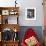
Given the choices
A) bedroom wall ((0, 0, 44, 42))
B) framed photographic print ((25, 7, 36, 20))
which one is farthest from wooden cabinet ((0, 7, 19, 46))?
framed photographic print ((25, 7, 36, 20))

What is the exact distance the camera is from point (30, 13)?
5609 millimetres

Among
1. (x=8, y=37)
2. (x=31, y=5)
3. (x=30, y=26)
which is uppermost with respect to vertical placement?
(x=31, y=5)

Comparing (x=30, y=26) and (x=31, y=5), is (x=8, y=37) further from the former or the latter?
(x=31, y=5)

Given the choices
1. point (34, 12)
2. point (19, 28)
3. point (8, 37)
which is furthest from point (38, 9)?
point (8, 37)

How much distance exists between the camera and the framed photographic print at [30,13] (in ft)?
18.2

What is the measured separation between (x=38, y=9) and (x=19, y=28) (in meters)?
0.96

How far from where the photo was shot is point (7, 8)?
5.48m

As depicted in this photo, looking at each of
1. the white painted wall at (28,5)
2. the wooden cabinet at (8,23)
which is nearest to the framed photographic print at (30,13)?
the white painted wall at (28,5)

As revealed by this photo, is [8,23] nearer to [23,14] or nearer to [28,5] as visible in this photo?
[23,14]

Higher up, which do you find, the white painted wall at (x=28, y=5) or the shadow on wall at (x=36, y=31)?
Result: the white painted wall at (x=28, y=5)

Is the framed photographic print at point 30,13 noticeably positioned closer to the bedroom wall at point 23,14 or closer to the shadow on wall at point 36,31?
the bedroom wall at point 23,14

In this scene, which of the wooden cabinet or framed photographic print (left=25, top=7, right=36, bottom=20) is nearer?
the wooden cabinet

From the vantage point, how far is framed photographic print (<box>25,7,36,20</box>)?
18.2 feet

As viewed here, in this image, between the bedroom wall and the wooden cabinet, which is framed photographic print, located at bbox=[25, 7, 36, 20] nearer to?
the bedroom wall
